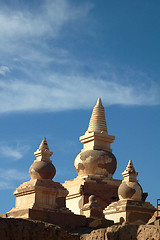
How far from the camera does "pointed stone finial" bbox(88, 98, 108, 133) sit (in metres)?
38.1

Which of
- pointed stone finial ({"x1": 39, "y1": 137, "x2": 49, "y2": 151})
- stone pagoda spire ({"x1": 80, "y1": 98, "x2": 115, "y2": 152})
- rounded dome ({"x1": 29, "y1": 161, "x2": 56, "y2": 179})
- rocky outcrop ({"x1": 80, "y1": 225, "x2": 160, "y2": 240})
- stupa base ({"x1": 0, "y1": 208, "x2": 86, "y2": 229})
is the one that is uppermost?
stone pagoda spire ({"x1": 80, "y1": 98, "x2": 115, "y2": 152})

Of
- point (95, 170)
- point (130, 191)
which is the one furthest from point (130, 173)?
point (95, 170)

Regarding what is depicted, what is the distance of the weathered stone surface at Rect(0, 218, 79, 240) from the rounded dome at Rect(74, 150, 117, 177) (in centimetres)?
1720

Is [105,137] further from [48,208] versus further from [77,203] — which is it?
[48,208]

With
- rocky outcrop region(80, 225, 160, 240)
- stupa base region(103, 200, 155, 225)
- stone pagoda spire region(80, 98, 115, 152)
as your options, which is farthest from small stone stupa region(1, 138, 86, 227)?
rocky outcrop region(80, 225, 160, 240)

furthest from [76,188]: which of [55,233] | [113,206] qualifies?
[55,233]

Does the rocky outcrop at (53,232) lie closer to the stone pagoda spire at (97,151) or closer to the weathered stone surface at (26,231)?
the weathered stone surface at (26,231)

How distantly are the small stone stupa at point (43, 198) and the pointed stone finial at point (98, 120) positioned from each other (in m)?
6.56

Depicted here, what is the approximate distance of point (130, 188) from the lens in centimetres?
3092

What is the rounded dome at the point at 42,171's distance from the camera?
3052 centimetres

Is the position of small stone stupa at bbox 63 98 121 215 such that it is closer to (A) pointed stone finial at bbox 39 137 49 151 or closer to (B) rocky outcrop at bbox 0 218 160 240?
(A) pointed stone finial at bbox 39 137 49 151

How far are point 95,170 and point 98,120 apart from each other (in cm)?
476

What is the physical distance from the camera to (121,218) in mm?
29828

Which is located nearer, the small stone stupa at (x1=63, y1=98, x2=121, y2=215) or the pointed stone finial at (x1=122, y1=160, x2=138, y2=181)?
the pointed stone finial at (x1=122, y1=160, x2=138, y2=181)
